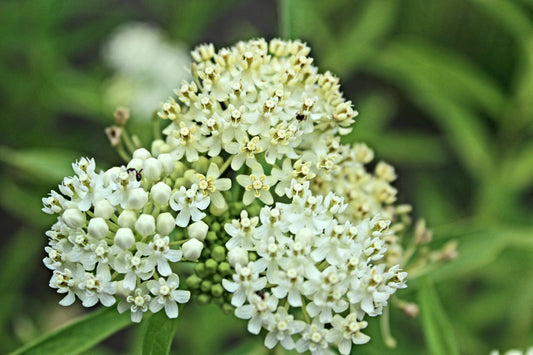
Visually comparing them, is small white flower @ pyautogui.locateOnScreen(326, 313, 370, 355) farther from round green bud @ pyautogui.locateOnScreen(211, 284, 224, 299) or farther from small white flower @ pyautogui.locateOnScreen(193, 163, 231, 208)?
small white flower @ pyautogui.locateOnScreen(193, 163, 231, 208)

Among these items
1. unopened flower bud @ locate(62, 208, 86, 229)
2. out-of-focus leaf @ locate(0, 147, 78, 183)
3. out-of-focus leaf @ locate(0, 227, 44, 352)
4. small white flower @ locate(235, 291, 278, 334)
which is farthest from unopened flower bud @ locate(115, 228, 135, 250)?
out-of-focus leaf @ locate(0, 227, 44, 352)

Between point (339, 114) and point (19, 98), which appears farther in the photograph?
point (19, 98)

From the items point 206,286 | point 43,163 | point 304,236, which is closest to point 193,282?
point 206,286

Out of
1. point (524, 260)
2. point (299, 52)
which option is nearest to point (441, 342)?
point (299, 52)

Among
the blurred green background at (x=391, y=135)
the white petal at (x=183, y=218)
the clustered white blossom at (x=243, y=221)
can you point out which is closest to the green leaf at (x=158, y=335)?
the clustered white blossom at (x=243, y=221)

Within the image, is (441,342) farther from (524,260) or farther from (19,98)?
(19,98)

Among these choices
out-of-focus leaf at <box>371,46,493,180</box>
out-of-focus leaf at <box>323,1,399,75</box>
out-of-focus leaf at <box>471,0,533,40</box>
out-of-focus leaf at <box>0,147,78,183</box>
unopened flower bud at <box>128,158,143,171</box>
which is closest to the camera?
unopened flower bud at <box>128,158,143,171</box>

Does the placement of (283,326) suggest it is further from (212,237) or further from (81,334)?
(81,334)

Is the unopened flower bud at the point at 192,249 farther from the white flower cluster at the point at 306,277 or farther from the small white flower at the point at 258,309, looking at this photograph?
the small white flower at the point at 258,309
